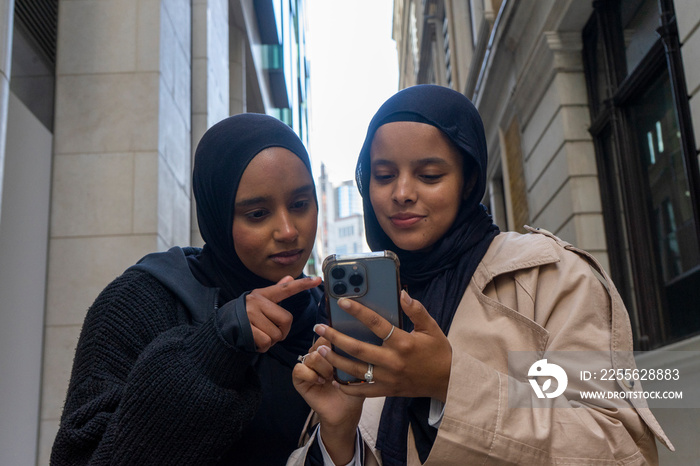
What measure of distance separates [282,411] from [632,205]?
6328mm

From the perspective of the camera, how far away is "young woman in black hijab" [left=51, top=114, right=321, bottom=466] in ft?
5.91

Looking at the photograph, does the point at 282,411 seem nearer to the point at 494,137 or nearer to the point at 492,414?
the point at 492,414

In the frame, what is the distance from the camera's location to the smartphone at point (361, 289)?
1672 millimetres

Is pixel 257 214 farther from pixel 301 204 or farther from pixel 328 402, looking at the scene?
pixel 328 402

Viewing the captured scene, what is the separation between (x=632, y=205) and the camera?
7469 mm

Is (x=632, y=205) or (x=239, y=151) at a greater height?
(x=632, y=205)

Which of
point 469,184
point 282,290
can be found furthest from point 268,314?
point 469,184

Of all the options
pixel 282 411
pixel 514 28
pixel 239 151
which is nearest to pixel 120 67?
pixel 239 151

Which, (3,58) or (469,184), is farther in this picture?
(3,58)

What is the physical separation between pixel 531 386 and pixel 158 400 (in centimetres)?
101

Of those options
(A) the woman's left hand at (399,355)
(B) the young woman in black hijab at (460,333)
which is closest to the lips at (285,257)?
(B) the young woman in black hijab at (460,333)

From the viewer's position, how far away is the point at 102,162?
5.62 metres

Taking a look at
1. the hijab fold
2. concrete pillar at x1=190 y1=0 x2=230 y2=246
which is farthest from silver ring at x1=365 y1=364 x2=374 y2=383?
concrete pillar at x1=190 y1=0 x2=230 y2=246

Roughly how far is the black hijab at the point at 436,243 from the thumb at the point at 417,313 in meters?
0.33
